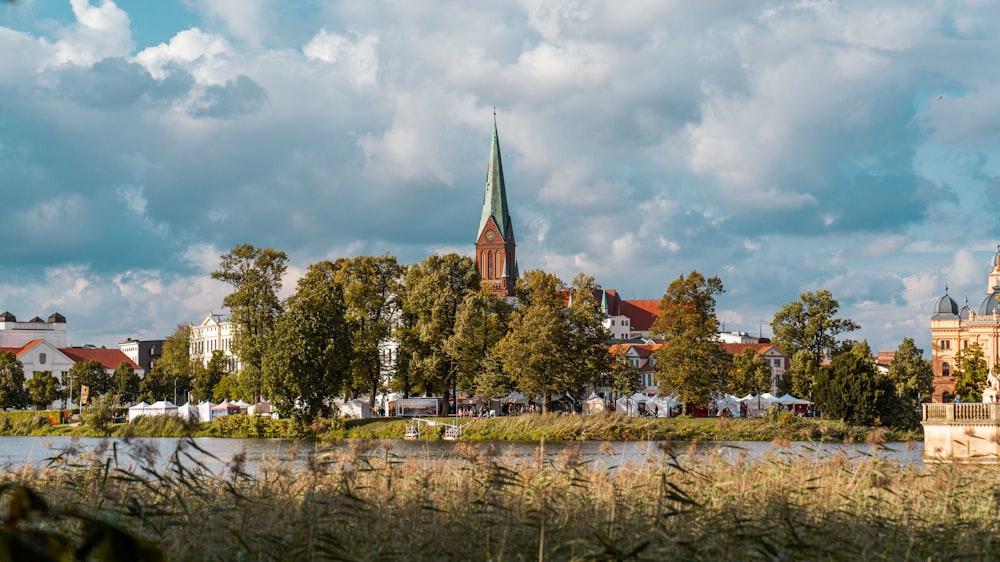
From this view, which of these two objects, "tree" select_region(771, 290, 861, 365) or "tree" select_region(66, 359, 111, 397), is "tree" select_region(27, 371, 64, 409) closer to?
"tree" select_region(66, 359, 111, 397)

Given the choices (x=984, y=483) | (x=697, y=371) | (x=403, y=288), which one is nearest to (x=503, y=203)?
(x=403, y=288)

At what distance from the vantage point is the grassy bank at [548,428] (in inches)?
2190

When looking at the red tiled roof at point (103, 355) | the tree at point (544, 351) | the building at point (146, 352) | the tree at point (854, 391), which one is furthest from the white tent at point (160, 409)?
the building at point (146, 352)

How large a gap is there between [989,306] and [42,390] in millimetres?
99659

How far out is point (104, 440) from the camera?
11.0 metres

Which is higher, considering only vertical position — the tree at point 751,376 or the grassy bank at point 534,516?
the tree at point 751,376

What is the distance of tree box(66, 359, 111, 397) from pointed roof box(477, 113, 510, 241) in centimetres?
5401

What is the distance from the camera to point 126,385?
103812mm

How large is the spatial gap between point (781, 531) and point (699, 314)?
52.7 m

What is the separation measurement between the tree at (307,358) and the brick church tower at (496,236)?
8053 cm

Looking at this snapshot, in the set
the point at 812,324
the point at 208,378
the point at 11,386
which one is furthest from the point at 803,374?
the point at 11,386

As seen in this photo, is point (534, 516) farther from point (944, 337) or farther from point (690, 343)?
point (944, 337)

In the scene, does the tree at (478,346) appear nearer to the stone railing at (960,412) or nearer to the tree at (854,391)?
the tree at (854,391)

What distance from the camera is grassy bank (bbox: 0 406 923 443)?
55625 mm
